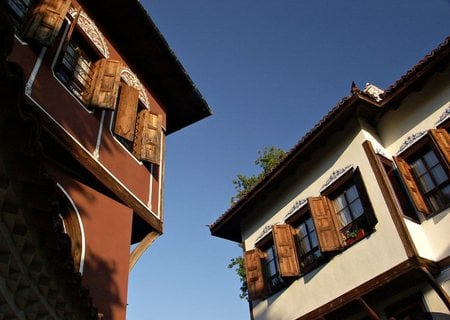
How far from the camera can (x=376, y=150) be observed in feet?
29.7

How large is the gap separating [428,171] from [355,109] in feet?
6.47

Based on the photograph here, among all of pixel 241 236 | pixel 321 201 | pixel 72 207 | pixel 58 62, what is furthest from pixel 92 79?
pixel 241 236

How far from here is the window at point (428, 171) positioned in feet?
25.7

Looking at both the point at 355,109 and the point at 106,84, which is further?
the point at 355,109

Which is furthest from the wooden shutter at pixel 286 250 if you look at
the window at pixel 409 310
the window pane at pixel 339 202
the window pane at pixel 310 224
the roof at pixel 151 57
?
the roof at pixel 151 57

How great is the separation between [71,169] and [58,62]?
1859 mm

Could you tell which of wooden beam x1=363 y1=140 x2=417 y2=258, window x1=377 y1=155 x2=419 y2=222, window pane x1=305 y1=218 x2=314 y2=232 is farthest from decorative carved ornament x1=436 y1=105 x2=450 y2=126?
window pane x1=305 y1=218 x2=314 y2=232

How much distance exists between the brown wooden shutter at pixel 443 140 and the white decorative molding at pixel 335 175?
5.78 ft

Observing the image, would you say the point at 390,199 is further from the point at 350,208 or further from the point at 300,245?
the point at 300,245

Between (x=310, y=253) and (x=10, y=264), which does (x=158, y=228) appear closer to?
(x=310, y=253)

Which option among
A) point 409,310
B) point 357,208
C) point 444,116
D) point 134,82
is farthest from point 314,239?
point 134,82

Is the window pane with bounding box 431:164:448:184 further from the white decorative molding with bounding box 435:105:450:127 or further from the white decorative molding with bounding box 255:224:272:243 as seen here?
the white decorative molding with bounding box 255:224:272:243

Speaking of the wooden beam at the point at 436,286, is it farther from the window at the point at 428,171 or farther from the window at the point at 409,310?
the window at the point at 428,171

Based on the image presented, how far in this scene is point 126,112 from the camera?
854cm
